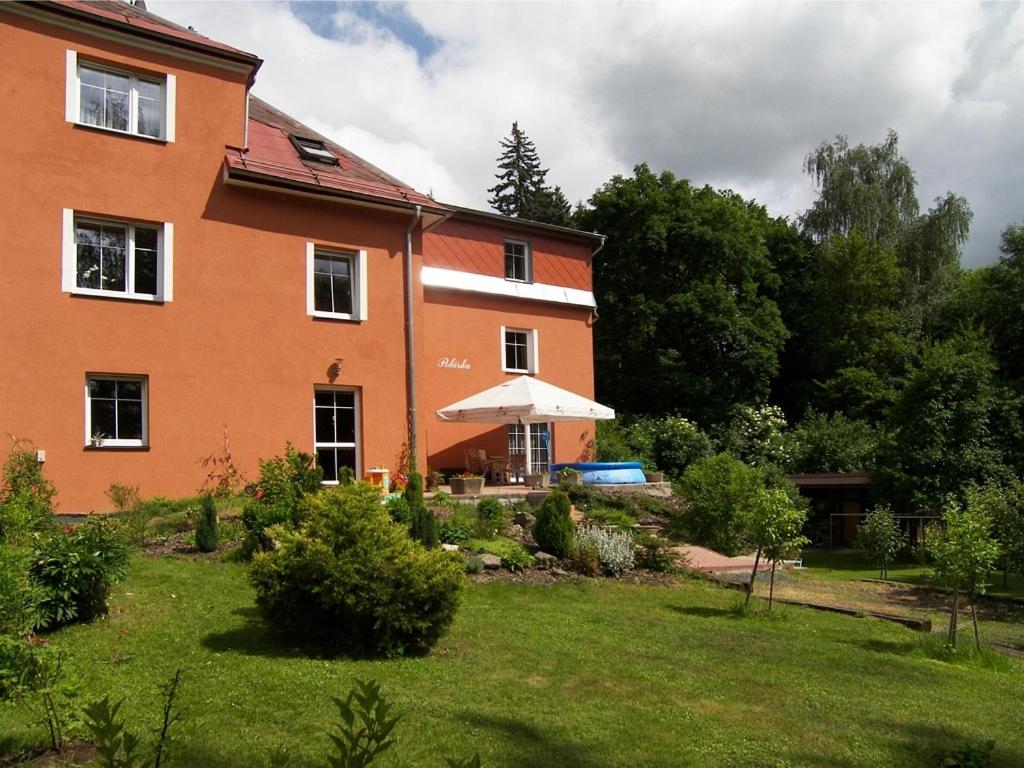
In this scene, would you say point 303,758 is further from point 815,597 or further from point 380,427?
point 380,427

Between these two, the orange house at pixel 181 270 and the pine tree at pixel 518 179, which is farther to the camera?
the pine tree at pixel 518 179

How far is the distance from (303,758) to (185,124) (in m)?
13.7

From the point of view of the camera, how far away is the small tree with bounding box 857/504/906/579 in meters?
17.4

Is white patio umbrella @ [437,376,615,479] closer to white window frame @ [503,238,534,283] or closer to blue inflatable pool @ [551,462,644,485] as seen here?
blue inflatable pool @ [551,462,644,485]

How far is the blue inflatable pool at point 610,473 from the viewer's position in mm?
18984

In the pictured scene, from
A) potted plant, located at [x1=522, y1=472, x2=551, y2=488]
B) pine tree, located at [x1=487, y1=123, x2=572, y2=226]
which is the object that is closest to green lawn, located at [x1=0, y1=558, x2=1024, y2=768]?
potted plant, located at [x1=522, y1=472, x2=551, y2=488]

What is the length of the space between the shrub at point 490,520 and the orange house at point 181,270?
4.21 metres

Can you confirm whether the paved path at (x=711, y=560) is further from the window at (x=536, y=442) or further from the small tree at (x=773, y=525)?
the window at (x=536, y=442)

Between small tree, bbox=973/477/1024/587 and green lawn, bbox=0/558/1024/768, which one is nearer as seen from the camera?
green lawn, bbox=0/558/1024/768

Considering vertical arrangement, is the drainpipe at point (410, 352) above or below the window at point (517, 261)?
below

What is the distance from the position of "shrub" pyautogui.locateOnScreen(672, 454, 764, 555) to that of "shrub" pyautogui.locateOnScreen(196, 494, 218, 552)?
7.26 metres

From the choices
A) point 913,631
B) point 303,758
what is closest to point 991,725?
point 913,631

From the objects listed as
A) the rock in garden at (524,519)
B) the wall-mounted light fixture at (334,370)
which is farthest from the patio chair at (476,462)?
the rock in garden at (524,519)

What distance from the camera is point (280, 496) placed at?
11.3 m
